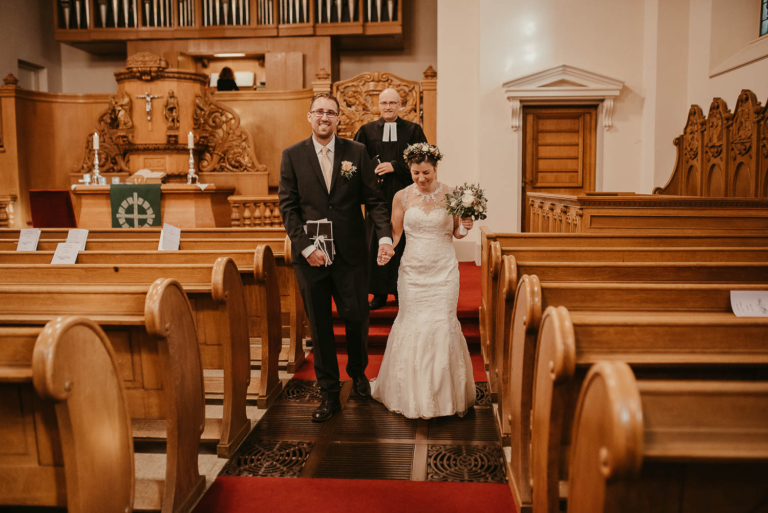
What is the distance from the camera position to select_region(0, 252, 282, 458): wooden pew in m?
2.78

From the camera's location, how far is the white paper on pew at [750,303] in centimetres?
220

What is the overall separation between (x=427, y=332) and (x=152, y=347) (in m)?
1.49

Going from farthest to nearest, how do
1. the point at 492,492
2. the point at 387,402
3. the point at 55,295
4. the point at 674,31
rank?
the point at 674,31 → the point at 387,402 → the point at 492,492 → the point at 55,295

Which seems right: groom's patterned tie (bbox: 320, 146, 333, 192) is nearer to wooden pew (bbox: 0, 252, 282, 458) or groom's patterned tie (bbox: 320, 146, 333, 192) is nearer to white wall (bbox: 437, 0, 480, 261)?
wooden pew (bbox: 0, 252, 282, 458)

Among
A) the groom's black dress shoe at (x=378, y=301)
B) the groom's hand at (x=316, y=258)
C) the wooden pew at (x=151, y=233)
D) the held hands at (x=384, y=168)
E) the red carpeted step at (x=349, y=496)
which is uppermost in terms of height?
the held hands at (x=384, y=168)

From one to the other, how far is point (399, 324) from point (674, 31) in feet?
21.4

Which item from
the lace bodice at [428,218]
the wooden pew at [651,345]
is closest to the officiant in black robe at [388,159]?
the lace bodice at [428,218]

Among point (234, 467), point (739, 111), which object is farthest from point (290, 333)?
point (739, 111)

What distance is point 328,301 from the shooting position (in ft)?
10.7

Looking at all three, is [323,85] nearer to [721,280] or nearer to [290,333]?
[290,333]

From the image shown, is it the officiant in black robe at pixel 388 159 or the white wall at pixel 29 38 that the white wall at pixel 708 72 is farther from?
the white wall at pixel 29 38

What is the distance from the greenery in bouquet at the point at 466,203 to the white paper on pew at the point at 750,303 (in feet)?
4.47

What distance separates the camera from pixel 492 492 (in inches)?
97.9

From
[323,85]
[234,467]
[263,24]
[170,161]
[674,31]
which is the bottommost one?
[234,467]
